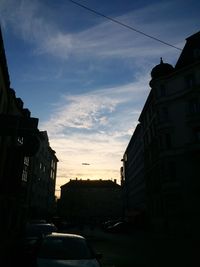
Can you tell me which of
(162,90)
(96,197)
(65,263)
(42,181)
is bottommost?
(65,263)

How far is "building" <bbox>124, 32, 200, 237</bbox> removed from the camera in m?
34.0

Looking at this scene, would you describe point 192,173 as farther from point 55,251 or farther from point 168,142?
point 55,251

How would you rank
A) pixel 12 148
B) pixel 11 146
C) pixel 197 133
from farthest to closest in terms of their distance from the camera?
pixel 197 133
pixel 11 146
pixel 12 148

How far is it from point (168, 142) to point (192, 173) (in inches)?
221

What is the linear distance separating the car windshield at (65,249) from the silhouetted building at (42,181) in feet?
144

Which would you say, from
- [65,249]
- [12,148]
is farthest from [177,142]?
[65,249]

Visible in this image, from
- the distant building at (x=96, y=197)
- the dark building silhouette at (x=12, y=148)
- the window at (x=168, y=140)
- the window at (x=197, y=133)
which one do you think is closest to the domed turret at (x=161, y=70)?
the window at (x=168, y=140)

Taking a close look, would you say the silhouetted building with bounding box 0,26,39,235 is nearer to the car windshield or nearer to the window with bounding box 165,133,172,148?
the car windshield

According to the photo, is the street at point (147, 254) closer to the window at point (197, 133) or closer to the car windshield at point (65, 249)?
the car windshield at point (65, 249)

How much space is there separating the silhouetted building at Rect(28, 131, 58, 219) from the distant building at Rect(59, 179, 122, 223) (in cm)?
2384

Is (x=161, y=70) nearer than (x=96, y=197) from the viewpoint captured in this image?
Yes

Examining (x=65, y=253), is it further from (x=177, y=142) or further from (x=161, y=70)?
(x=161, y=70)

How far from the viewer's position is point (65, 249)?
7.66m

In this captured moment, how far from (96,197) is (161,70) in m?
79.4
